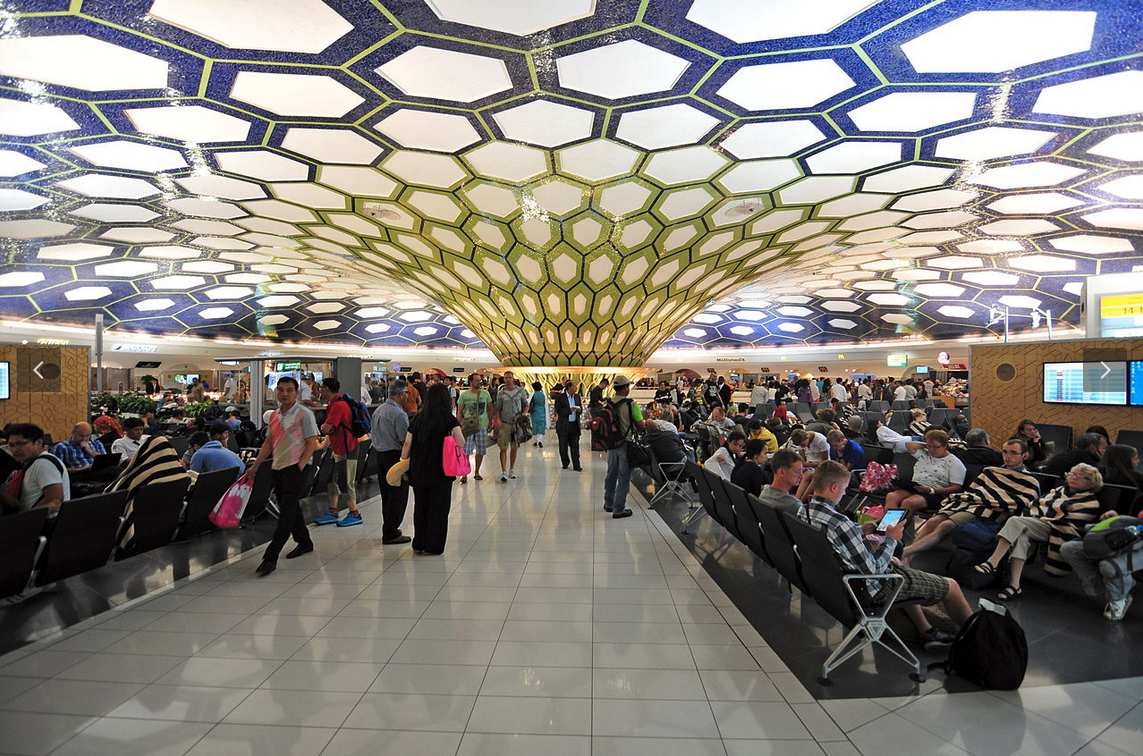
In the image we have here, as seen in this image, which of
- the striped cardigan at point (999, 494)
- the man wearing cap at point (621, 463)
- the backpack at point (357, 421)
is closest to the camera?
the striped cardigan at point (999, 494)

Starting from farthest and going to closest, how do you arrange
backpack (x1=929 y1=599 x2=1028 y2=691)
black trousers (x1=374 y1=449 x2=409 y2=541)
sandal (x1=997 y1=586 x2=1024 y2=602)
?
1. black trousers (x1=374 y1=449 x2=409 y2=541)
2. sandal (x1=997 y1=586 x2=1024 y2=602)
3. backpack (x1=929 y1=599 x2=1028 y2=691)

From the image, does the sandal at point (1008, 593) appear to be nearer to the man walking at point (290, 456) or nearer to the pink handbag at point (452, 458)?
the pink handbag at point (452, 458)

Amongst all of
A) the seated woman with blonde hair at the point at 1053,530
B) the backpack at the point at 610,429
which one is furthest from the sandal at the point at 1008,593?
the backpack at the point at 610,429

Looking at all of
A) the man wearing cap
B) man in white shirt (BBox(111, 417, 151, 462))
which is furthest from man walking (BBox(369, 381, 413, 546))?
man in white shirt (BBox(111, 417, 151, 462))

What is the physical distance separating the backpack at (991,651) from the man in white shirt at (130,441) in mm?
7238

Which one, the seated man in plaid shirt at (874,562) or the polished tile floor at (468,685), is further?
the seated man in plaid shirt at (874,562)

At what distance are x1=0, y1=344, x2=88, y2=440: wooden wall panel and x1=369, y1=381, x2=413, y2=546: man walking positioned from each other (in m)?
7.05

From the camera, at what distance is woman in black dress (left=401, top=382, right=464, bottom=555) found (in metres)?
4.72

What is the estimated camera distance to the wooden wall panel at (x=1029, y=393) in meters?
7.93

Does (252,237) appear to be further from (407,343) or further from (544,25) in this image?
(407,343)

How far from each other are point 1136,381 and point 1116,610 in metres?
6.09

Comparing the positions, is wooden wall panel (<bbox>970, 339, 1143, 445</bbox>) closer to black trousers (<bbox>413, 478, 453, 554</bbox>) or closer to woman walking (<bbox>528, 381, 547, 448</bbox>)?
woman walking (<bbox>528, 381, 547, 448</bbox>)

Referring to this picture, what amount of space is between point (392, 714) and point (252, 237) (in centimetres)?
1492

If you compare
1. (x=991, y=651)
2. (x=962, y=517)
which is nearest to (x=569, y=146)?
(x=962, y=517)
